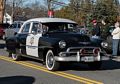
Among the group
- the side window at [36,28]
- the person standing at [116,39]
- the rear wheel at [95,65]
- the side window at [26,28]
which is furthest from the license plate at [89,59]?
the person standing at [116,39]

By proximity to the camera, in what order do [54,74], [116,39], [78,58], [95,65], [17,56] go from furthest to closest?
[116,39], [17,56], [95,65], [78,58], [54,74]

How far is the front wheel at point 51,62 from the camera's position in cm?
1328

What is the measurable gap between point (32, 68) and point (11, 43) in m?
2.93

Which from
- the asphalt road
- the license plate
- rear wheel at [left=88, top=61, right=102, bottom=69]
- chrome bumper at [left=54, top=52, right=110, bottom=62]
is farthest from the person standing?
the license plate

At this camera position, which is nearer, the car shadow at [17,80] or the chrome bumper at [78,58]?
the car shadow at [17,80]

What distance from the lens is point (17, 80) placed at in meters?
11.5

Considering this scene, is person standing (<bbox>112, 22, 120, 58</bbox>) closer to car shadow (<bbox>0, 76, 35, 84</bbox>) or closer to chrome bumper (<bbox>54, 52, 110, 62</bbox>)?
chrome bumper (<bbox>54, 52, 110, 62</bbox>)

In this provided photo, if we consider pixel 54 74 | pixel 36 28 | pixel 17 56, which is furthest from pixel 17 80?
pixel 17 56

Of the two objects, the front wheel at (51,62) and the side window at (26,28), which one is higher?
the side window at (26,28)

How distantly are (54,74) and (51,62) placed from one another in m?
0.80

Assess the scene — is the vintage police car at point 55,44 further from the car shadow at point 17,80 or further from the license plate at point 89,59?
the car shadow at point 17,80

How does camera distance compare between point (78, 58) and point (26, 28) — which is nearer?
point (78, 58)

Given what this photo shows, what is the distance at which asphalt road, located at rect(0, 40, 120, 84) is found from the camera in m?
11.4

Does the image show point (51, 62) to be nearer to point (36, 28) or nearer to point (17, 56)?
point (36, 28)
